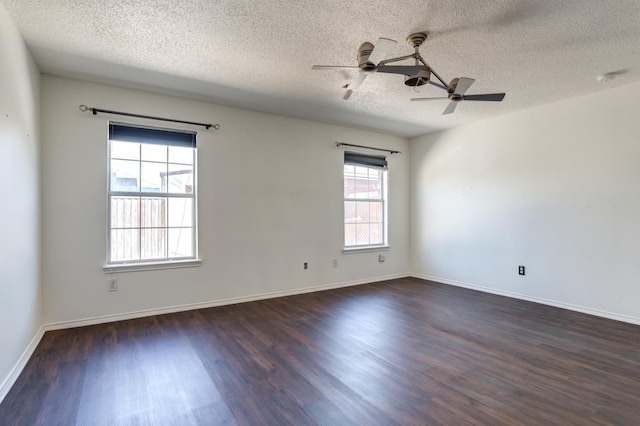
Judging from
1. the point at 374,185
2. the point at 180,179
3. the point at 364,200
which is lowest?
the point at 364,200

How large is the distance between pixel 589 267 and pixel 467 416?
3.04 m

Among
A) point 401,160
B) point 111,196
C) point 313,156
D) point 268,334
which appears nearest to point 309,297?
point 268,334

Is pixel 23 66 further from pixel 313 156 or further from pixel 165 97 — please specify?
pixel 313 156

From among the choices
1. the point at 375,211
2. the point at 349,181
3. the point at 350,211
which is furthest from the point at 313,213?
the point at 375,211

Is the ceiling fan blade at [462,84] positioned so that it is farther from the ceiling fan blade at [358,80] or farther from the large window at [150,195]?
the large window at [150,195]

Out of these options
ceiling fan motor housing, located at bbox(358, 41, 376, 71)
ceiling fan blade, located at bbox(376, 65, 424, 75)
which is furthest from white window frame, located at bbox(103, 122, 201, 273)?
ceiling fan blade, located at bbox(376, 65, 424, 75)

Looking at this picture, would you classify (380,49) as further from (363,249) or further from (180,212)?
(363,249)

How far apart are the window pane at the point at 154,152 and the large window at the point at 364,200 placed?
2681mm

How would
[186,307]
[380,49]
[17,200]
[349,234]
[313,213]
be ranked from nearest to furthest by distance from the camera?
[380,49] < [17,200] < [186,307] < [313,213] < [349,234]

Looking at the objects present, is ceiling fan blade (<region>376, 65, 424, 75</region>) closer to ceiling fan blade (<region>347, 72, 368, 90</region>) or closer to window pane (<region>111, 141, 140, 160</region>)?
ceiling fan blade (<region>347, 72, 368, 90</region>)

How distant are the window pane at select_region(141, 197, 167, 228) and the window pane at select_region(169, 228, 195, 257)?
16 centimetres

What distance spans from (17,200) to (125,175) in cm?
119

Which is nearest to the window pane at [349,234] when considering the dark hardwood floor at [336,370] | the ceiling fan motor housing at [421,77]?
the dark hardwood floor at [336,370]

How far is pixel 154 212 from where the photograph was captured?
12.3 ft
